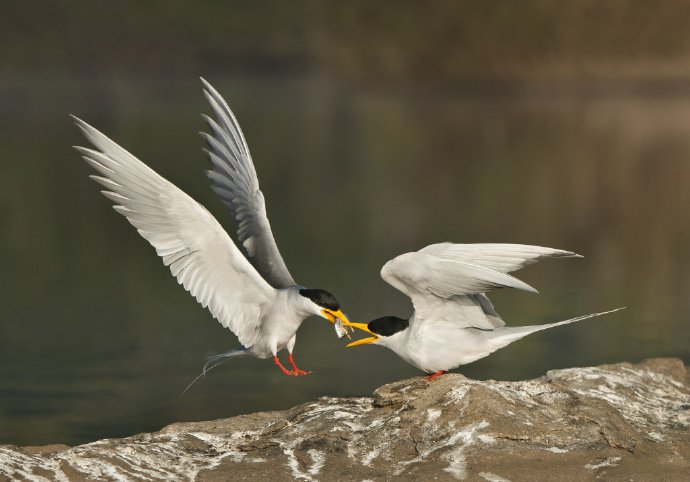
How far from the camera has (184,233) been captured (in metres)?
7.86

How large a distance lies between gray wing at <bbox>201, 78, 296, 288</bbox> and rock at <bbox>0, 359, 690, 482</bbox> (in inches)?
45.3

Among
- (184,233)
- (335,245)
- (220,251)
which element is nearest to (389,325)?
(220,251)

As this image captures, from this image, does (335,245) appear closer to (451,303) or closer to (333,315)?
(333,315)

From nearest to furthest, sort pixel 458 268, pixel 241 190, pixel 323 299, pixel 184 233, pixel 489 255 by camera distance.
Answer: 1. pixel 458 268
2. pixel 489 255
3. pixel 323 299
4. pixel 184 233
5. pixel 241 190

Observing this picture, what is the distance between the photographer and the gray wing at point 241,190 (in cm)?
832

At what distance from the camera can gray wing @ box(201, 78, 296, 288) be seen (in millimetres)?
8320

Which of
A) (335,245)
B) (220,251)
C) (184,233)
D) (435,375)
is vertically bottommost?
(435,375)

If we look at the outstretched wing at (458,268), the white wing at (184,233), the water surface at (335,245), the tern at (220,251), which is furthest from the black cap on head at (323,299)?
the water surface at (335,245)

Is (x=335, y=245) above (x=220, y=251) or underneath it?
underneath

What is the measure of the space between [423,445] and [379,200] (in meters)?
14.1

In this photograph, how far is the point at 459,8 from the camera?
141ft

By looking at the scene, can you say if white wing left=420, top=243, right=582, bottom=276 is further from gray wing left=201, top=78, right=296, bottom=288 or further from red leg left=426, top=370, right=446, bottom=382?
gray wing left=201, top=78, right=296, bottom=288

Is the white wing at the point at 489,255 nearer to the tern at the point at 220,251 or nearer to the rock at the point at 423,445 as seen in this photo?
the rock at the point at 423,445

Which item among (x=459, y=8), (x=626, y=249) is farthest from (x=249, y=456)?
(x=459, y=8)
